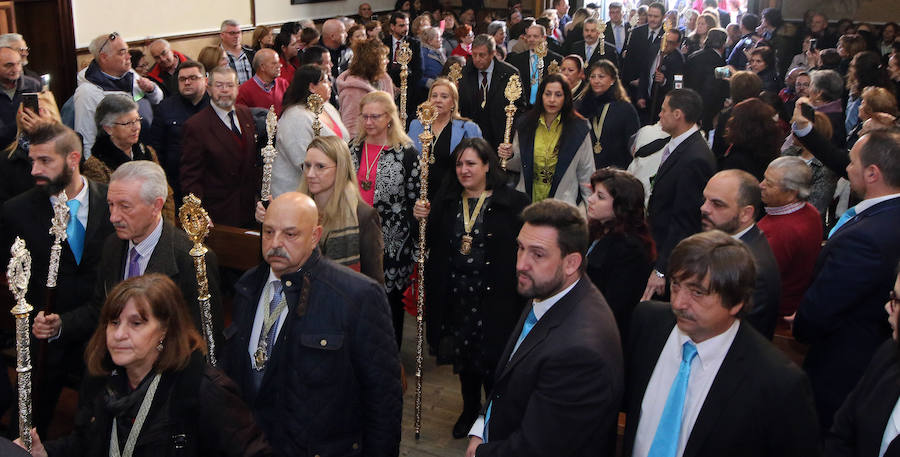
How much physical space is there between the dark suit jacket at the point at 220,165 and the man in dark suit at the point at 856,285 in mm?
3919

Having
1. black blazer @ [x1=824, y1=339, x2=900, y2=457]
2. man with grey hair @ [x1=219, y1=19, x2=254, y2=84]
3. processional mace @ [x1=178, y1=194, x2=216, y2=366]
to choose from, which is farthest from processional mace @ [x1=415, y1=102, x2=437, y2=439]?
man with grey hair @ [x1=219, y1=19, x2=254, y2=84]

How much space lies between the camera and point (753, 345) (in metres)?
2.68

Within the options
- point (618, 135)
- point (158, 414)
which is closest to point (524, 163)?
point (618, 135)

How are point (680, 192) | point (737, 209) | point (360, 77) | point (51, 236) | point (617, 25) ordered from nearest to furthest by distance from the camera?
Result: point (737, 209)
point (51, 236)
point (680, 192)
point (360, 77)
point (617, 25)

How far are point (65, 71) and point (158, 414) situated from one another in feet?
29.1

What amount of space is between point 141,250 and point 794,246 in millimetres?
3194

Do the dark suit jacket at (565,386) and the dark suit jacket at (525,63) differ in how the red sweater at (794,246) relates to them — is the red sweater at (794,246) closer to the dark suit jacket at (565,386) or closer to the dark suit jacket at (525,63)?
the dark suit jacket at (565,386)

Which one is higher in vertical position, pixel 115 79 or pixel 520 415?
pixel 115 79

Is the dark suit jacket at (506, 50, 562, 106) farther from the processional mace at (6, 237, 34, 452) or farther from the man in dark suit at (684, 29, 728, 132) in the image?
the processional mace at (6, 237, 34, 452)

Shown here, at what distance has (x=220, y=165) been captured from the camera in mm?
5891

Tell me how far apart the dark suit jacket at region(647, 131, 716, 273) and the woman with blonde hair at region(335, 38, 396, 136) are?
10.4 feet

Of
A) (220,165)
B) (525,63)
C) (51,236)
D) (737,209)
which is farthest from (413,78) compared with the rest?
(737,209)

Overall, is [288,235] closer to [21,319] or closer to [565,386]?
[21,319]

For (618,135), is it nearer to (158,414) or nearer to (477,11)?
(158,414)
